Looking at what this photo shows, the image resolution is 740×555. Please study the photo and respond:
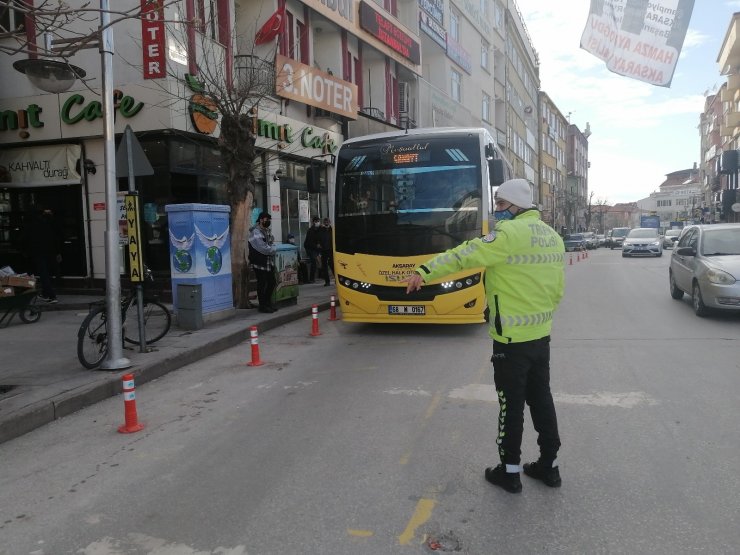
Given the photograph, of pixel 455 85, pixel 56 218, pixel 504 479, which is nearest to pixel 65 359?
pixel 504 479

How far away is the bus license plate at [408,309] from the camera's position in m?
8.86

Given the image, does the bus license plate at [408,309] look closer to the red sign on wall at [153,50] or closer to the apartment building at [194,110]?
the apartment building at [194,110]

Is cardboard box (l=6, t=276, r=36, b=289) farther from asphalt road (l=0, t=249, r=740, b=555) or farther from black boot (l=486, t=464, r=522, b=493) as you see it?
black boot (l=486, t=464, r=522, b=493)

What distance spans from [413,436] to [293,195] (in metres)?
14.1

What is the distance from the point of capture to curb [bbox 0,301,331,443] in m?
5.25

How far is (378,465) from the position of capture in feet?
13.6

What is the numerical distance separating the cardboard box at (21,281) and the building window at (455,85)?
26.8 m

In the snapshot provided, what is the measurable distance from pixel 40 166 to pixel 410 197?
967cm

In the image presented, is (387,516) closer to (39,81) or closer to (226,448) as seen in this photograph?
(226,448)

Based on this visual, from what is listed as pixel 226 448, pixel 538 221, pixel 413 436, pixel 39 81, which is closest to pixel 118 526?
pixel 226 448

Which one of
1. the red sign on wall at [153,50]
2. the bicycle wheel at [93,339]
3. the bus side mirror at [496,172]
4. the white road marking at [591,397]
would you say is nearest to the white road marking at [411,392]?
the white road marking at [591,397]

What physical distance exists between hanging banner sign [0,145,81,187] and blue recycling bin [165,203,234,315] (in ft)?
18.1

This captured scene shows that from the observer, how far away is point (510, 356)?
11.8ft

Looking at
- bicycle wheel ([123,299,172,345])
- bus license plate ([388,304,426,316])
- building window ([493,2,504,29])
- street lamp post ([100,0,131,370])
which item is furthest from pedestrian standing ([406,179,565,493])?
building window ([493,2,504,29])
